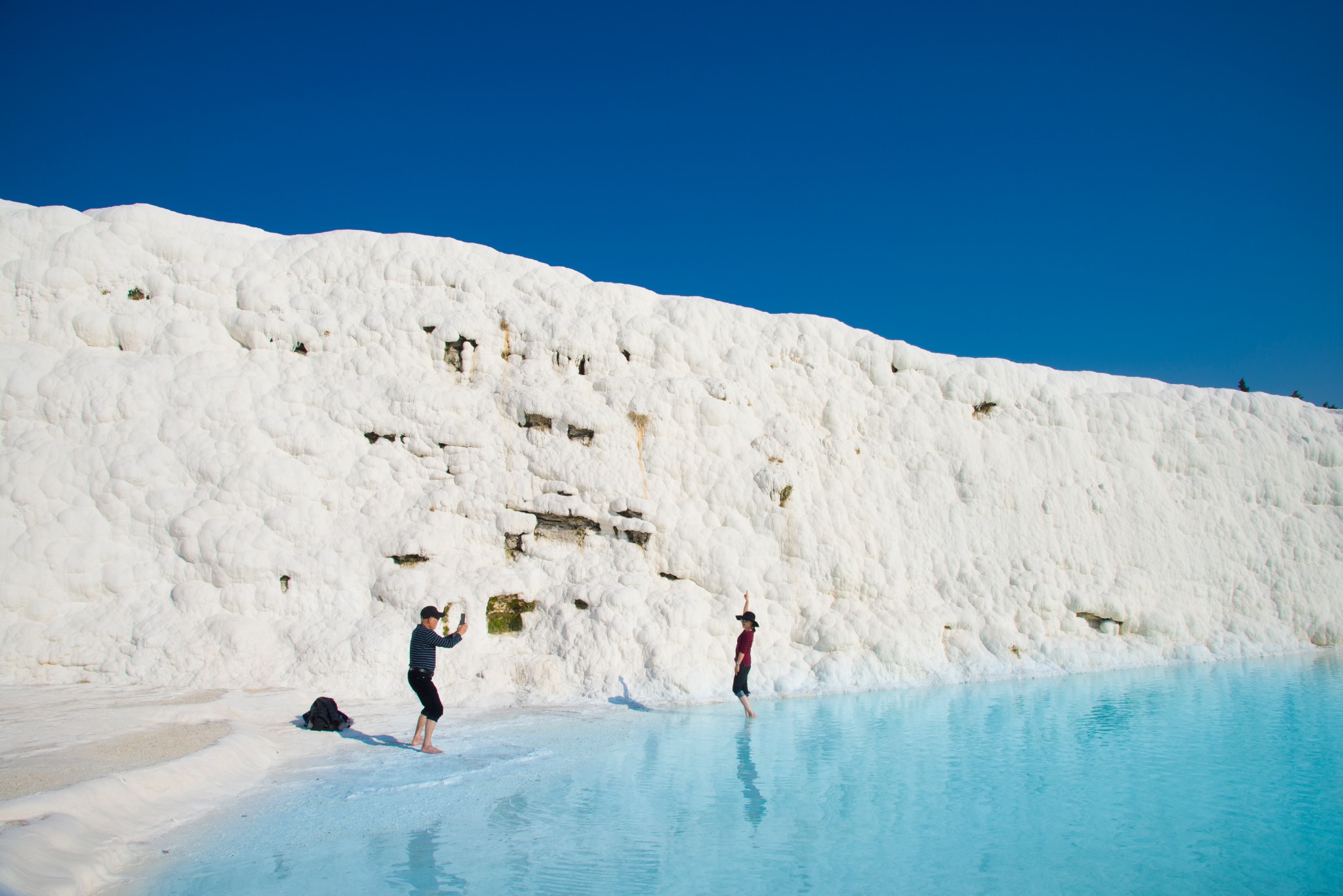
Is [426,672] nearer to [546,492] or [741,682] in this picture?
[741,682]

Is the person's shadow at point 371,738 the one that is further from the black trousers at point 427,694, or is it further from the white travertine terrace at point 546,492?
the white travertine terrace at point 546,492

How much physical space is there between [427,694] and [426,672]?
254 mm

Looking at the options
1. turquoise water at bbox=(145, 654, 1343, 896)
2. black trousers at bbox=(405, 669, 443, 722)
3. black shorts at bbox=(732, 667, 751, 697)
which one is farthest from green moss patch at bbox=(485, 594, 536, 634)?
black trousers at bbox=(405, 669, 443, 722)

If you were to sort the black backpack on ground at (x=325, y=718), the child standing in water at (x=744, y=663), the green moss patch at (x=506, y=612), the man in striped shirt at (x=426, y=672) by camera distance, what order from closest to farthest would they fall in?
the man in striped shirt at (x=426, y=672) → the black backpack on ground at (x=325, y=718) → the child standing in water at (x=744, y=663) → the green moss patch at (x=506, y=612)

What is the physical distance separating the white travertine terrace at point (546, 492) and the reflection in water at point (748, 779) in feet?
11.0

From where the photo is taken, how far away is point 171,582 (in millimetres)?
12469

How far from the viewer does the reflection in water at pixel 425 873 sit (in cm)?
472

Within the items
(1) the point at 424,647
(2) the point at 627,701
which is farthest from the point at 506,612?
(1) the point at 424,647

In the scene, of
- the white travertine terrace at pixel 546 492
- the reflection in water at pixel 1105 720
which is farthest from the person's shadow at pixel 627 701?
the reflection in water at pixel 1105 720

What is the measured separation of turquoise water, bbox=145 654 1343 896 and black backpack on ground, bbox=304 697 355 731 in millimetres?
1079

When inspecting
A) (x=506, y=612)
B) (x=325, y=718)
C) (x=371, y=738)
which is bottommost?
(x=371, y=738)

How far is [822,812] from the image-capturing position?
6250mm

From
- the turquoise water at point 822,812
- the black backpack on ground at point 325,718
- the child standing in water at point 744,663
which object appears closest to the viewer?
the turquoise water at point 822,812

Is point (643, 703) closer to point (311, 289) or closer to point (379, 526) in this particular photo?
point (379, 526)
